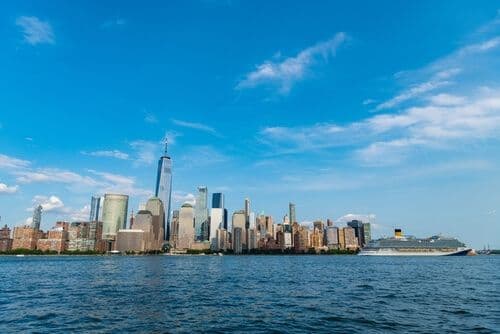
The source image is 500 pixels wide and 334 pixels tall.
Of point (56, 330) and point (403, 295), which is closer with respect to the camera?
point (56, 330)

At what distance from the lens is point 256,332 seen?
3250 centimetres

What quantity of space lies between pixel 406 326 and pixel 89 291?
50714 mm

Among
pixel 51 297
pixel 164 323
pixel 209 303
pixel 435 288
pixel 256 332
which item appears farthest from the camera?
pixel 435 288

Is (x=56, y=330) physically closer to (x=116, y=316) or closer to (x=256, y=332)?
(x=116, y=316)

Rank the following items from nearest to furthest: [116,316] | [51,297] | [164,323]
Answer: [164,323]
[116,316]
[51,297]

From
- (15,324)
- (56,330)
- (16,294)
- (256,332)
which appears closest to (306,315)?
(256,332)

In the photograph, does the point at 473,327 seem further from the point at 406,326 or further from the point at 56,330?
the point at 56,330

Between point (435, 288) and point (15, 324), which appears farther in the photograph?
point (435, 288)

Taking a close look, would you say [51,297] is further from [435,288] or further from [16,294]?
[435,288]

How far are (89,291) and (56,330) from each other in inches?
1193

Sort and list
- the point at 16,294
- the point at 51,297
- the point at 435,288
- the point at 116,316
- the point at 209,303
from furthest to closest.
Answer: the point at 435,288 < the point at 16,294 < the point at 51,297 < the point at 209,303 < the point at 116,316

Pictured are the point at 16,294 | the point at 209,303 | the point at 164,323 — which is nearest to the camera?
the point at 164,323

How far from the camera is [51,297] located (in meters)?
54.7

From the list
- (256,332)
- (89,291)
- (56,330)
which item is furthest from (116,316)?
(89,291)
